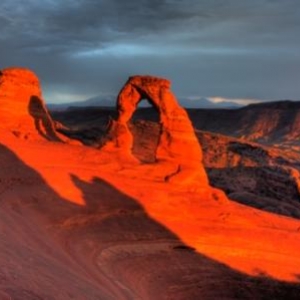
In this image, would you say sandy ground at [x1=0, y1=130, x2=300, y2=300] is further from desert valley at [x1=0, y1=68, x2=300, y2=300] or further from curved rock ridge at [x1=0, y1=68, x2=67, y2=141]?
curved rock ridge at [x1=0, y1=68, x2=67, y2=141]

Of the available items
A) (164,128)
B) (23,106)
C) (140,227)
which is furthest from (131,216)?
Result: (23,106)

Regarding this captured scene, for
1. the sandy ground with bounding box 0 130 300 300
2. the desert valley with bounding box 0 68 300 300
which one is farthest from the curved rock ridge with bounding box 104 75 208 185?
the sandy ground with bounding box 0 130 300 300

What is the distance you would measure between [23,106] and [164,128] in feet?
22.6

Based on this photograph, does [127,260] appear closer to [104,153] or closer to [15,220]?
[15,220]

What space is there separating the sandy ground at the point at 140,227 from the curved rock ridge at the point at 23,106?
3.19m

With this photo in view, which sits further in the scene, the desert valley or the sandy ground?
the sandy ground

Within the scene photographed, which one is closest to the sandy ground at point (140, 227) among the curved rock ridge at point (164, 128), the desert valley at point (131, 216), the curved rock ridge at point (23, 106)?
the desert valley at point (131, 216)

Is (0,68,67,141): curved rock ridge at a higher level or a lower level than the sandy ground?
higher

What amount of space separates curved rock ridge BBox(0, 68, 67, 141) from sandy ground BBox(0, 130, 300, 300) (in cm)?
319

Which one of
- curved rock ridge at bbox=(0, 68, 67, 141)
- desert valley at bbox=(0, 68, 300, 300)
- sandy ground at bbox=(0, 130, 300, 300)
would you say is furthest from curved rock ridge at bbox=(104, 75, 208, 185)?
curved rock ridge at bbox=(0, 68, 67, 141)

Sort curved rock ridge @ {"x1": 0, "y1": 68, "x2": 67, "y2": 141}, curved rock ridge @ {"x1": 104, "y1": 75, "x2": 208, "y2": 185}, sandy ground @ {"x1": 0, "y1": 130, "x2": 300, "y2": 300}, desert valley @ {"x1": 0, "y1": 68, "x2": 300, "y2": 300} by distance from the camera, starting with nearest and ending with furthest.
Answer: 1. desert valley @ {"x1": 0, "y1": 68, "x2": 300, "y2": 300}
2. sandy ground @ {"x1": 0, "y1": 130, "x2": 300, "y2": 300}
3. curved rock ridge @ {"x1": 104, "y1": 75, "x2": 208, "y2": 185}
4. curved rock ridge @ {"x1": 0, "y1": 68, "x2": 67, "y2": 141}

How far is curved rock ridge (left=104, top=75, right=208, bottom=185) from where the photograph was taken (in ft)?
89.1

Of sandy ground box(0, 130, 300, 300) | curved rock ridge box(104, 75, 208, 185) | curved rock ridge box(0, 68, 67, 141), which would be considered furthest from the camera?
curved rock ridge box(0, 68, 67, 141)

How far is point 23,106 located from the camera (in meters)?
29.8
